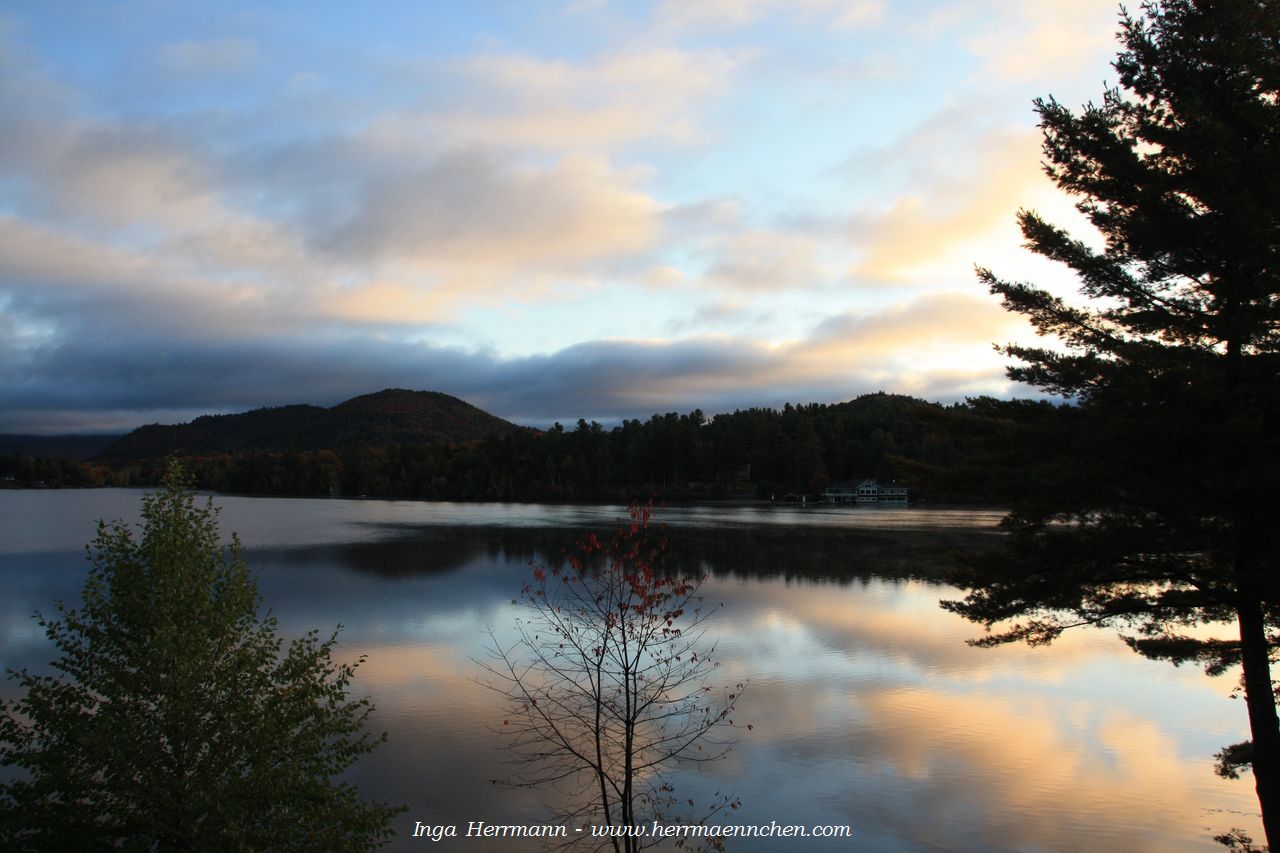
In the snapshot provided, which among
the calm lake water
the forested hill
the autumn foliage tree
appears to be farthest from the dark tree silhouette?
the forested hill

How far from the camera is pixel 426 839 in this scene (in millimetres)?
10281

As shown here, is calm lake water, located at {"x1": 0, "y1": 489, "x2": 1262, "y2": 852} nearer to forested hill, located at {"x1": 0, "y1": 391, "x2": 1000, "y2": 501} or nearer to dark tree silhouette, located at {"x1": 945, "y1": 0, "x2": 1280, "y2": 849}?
dark tree silhouette, located at {"x1": 945, "y1": 0, "x2": 1280, "y2": 849}

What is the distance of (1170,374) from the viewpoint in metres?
8.56

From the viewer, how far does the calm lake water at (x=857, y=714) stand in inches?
436

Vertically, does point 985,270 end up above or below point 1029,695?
above

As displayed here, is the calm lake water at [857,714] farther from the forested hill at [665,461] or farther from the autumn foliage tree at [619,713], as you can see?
the forested hill at [665,461]

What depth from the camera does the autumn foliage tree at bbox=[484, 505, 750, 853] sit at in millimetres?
8455

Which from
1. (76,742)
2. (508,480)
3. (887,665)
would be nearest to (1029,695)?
(887,665)

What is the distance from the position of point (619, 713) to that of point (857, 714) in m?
5.26

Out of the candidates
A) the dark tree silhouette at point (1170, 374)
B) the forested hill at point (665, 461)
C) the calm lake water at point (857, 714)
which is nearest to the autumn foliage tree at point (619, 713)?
the calm lake water at point (857, 714)

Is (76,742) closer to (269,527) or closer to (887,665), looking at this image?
(887,665)

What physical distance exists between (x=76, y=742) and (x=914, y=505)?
320ft

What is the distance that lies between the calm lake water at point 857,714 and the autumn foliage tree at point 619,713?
1.54ft

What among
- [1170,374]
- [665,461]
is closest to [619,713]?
[1170,374]
